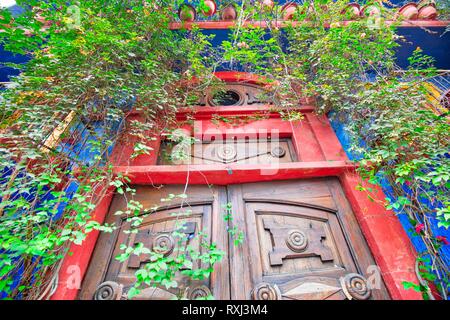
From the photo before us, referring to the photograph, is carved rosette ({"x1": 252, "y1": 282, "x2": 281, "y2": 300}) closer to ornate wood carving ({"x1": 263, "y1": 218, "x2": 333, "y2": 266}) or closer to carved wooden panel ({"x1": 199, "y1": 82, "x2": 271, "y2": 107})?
ornate wood carving ({"x1": 263, "y1": 218, "x2": 333, "y2": 266})

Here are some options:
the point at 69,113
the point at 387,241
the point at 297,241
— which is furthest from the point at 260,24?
the point at 387,241

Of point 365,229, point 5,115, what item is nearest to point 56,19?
point 5,115

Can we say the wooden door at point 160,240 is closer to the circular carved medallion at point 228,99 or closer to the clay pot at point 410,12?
the circular carved medallion at point 228,99

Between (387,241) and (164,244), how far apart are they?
2.01 m

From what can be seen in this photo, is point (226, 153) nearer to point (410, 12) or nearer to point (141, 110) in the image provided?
point (141, 110)

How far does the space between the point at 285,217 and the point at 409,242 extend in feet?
3.46

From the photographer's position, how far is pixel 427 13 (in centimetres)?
330

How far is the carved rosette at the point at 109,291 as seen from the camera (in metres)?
1.73

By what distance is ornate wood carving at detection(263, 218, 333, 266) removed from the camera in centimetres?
193

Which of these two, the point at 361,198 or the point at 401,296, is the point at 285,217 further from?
the point at 401,296

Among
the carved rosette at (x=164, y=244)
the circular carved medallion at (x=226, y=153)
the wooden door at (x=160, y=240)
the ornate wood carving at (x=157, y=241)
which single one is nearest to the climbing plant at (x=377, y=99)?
the circular carved medallion at (x=226, y=153)

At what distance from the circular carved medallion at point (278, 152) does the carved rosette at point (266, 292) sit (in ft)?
4.95

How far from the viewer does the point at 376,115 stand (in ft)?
7.04

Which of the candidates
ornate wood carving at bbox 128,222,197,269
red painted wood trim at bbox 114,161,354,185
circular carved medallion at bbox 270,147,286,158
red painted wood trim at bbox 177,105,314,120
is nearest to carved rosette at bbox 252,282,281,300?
ornate wood carving at bbox 128,222,197,269
